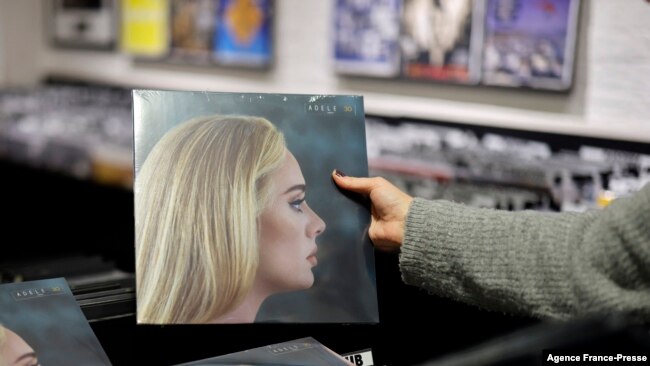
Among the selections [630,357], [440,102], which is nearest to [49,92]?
[440,102]

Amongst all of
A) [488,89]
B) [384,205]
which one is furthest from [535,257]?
[488,89]

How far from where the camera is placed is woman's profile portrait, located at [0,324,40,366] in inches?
37.6

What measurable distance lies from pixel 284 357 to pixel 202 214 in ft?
0.80

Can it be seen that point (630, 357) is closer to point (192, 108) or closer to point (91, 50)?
point (192, 108)

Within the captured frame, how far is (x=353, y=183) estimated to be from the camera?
115 cm

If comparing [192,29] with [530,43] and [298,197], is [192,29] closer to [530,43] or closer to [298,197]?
[530,43]

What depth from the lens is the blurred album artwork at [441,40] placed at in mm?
2957

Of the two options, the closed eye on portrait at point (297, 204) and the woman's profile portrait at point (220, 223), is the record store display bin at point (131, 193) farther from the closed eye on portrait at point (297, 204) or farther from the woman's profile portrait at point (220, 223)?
the closed eye on portrait at point (297, 204)

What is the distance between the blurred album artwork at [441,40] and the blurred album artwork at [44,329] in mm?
2222

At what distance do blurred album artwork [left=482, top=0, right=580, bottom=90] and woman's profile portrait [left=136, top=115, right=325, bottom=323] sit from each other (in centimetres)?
184

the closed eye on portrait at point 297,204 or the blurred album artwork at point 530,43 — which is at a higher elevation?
the blurred album artwork at point 530,43

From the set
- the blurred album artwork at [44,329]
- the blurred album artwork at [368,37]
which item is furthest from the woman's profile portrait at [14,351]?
the blurred album artwork at [368,37]

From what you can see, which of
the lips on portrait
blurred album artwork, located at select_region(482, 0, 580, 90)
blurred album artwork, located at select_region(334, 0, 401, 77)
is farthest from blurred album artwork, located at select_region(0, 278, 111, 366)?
blurred album artwork, located at select_region(334, 0, 401, 77)

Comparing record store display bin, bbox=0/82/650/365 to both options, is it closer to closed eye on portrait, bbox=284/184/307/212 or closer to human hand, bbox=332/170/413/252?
human hand, bbox=332/170/413/252
